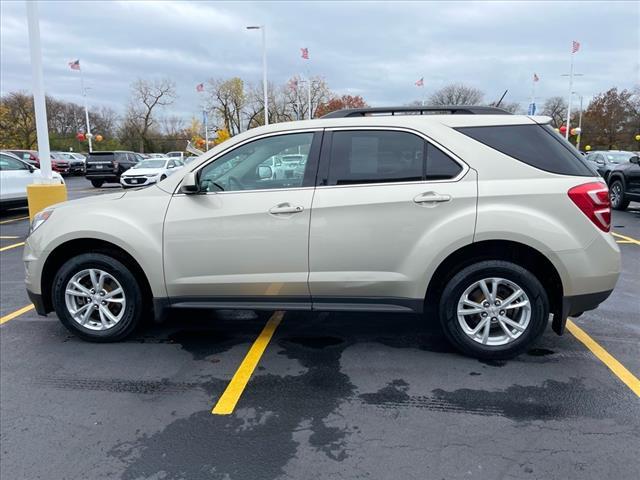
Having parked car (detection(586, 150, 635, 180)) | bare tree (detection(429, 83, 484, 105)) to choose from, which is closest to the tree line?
bare tree (detection(429, 83, 484, 105))

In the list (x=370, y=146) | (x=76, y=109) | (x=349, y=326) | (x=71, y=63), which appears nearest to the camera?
(x=370, y=146)

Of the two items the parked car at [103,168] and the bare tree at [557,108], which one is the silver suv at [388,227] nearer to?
the parked car at [103,168]

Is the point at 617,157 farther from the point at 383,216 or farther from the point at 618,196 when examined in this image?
the point at 383,216

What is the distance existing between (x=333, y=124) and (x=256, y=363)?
6.54ft

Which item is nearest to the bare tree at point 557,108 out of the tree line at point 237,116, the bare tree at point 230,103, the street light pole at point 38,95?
the tree line at point 237,116

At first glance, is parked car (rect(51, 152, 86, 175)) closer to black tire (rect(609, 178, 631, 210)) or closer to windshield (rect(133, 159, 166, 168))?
windshield (rect(133, 159, 166, 168))

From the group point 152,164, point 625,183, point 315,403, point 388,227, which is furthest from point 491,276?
point 152,164

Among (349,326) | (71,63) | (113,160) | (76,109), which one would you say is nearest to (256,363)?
(349,326)

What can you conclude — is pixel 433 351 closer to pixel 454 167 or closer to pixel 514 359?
pixel 514 359

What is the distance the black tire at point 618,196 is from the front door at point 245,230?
12.2m

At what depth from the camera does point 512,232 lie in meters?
3.47

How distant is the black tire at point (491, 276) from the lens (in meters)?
3.60

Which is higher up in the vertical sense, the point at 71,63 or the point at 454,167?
the point at 71,63

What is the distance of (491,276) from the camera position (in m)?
3.64
